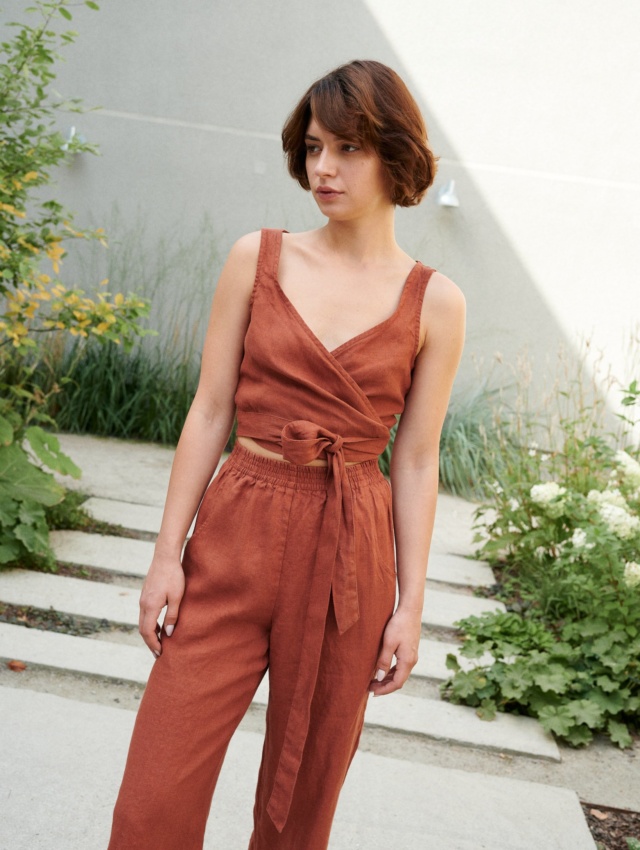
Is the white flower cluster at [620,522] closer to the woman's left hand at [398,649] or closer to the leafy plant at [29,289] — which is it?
the woman's left hand at [398,649]

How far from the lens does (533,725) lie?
324cm

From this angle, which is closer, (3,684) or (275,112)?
(3,684)

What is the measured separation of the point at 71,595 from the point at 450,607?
1603 millimetres

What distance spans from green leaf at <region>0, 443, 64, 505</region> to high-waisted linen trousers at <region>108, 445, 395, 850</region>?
2369mm

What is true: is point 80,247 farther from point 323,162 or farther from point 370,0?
point 323,162

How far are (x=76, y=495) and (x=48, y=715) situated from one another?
1820mm

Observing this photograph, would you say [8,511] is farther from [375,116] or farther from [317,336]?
[375,116]

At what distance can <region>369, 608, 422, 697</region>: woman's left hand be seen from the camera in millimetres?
1684

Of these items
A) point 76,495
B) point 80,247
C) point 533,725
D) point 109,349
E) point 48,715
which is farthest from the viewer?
point 80,247

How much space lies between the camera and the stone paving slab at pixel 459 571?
438 cm

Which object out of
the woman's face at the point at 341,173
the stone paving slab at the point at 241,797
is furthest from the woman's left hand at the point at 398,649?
the stone paving slab at the point at 241,797

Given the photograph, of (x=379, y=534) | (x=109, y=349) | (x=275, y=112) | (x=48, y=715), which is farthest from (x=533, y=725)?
(x=275, y=112)

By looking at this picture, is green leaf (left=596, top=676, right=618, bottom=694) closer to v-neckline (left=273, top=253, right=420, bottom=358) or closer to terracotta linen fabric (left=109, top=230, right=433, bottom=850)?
terracotta linen fabric (left=109, top=230, right=433, bottom=850)

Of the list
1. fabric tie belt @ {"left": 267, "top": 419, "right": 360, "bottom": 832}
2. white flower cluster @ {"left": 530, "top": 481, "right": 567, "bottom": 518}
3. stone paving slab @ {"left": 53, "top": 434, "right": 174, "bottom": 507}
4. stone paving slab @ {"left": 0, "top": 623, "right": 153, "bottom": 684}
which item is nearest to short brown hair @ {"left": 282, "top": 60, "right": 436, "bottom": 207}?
fabric tie belt @ {"left": 267, "top": 419, "right": 360, "bottom": 832}
